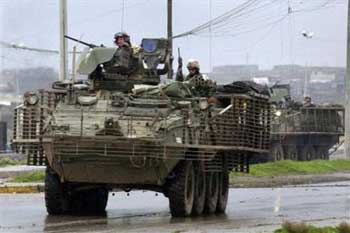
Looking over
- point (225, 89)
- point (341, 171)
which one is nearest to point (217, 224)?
point (225, 89)

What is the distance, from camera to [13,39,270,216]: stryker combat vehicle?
20.1 m

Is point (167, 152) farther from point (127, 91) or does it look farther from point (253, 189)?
point (253, 189)

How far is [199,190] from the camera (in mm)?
22469

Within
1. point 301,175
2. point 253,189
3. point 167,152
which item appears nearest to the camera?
point 167,152

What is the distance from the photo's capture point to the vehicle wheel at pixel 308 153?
56.6 metres

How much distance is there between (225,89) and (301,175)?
19898mm

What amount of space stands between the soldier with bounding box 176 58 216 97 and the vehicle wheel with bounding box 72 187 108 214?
2.52 meters

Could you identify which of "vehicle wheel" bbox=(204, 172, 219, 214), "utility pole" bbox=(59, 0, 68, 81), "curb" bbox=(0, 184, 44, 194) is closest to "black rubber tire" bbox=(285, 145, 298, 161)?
"utility pole" bbox=(59, 0, 68, 81)

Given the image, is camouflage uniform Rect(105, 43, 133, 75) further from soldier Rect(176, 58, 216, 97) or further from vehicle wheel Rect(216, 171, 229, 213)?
vehicle wheel Rect(216, 171, 229, 213)

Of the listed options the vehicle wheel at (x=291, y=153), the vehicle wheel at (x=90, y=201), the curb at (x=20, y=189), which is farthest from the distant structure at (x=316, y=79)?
the vehicle wheel at (x=90, y=201)

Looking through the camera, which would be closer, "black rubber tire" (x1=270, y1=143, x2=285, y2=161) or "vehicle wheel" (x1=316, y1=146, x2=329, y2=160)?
"black rubber tire" (x1=270, y1=143, x2=285, y2=161)

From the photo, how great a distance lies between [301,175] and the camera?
4350cm

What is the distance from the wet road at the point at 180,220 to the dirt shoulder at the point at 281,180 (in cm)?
433

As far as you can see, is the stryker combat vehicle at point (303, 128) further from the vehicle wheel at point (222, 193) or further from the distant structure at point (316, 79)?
the distant structure at point (316, 79)
